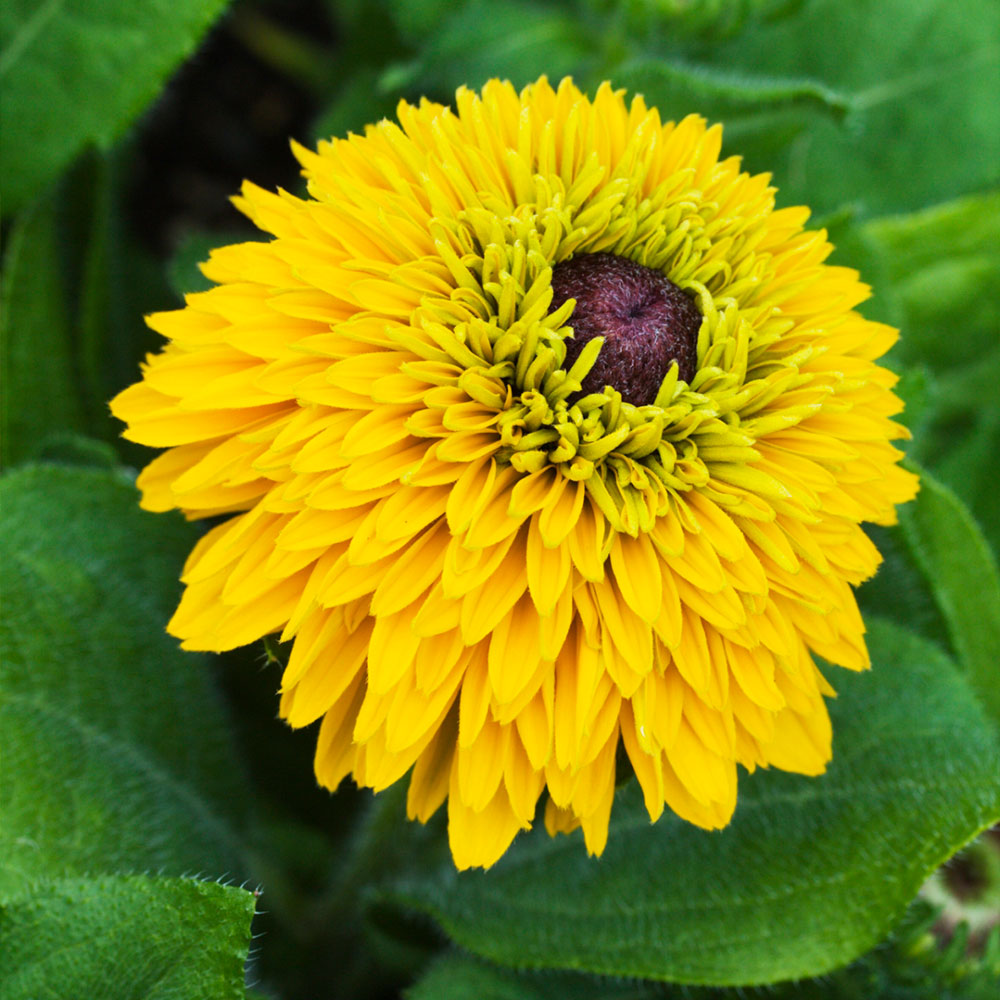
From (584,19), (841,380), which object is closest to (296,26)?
(584,19)

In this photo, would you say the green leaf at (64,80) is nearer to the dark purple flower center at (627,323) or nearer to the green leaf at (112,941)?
the dark purple flower center at (627,323)

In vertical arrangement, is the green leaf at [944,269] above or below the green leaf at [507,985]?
above

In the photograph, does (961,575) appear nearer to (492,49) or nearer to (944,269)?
(944,269)

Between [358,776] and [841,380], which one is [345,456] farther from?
[841,380]

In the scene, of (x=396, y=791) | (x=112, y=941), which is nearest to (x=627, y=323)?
(x=396, y=791)

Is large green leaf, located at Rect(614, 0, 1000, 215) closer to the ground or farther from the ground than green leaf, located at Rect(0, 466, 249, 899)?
farther from the ground

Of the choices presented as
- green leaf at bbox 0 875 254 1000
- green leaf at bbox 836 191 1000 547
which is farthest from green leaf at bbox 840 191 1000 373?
green leaf at bbox 0 875 254 1000

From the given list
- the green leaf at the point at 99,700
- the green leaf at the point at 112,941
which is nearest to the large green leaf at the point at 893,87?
the green leaf at the point at 99,700

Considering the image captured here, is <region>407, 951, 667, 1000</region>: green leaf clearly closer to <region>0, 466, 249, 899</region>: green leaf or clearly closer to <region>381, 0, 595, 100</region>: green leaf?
<region>0, 466, 249, 899</region>: green leaf
